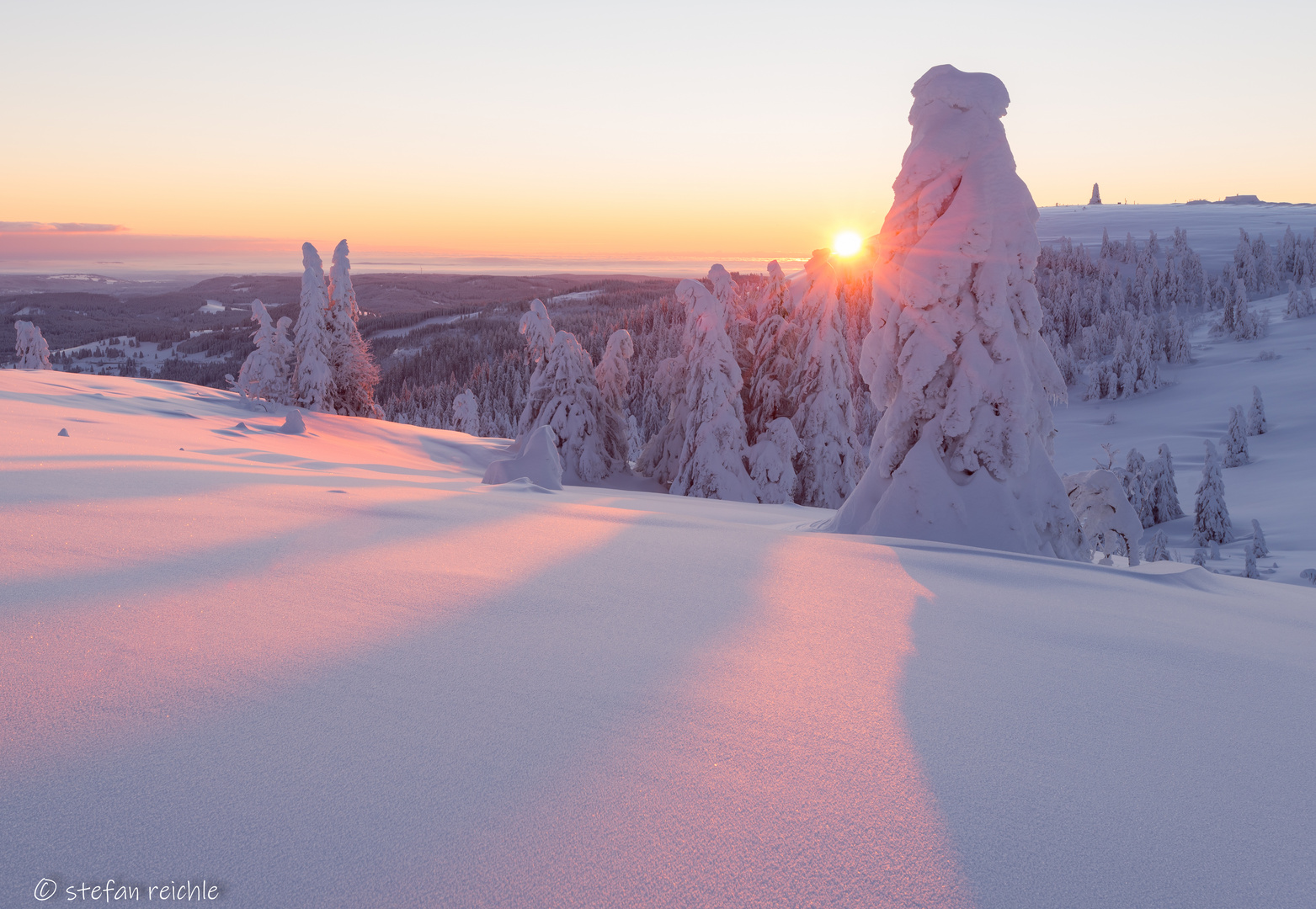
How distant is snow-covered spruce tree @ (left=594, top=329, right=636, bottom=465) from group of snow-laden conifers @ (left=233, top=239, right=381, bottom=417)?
11259 millimetres

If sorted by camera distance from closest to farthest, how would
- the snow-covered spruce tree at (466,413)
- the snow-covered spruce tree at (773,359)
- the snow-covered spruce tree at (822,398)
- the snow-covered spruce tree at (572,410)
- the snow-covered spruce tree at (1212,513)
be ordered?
the snow-covered spruce tree at (822,398) < the snow-covered spruce tree at (773,359) < the snow-covered spruce tree at (572,410) < the snow-covered spruce tree at (1212,513) < the snow-covered spruce tree at (466,413)

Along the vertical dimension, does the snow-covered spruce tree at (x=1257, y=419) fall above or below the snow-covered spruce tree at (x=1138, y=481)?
above

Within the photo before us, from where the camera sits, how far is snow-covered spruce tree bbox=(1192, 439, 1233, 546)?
118 ft

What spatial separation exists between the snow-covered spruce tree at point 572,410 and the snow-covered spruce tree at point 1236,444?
49.8 meters

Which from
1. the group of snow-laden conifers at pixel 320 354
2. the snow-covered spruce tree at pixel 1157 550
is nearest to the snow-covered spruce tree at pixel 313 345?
the group of snow-laden conifers at pixel 320 354

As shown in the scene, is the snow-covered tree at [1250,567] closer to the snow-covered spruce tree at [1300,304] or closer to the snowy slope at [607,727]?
the snowy slope at [607,727]

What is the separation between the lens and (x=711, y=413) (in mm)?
27047

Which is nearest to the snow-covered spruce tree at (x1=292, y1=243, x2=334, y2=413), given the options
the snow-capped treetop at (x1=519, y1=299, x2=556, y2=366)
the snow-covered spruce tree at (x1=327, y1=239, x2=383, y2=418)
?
the snow-covered spruce tree at (x1=327, y1=239, x2=383, y2=418)

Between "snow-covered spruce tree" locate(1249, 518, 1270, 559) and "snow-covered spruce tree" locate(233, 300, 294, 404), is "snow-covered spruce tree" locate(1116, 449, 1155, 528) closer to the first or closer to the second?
"snow-covered spruce tree" locate(1249, 518, 1270, 559)

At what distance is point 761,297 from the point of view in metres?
31.2

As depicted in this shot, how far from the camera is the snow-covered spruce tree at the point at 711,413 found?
26750 millimetres

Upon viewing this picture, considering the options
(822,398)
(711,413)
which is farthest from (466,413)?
(822,398)

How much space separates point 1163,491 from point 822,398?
3160cm

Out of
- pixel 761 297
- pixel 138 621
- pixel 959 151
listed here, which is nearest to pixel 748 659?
pixel 138 621
